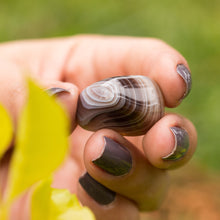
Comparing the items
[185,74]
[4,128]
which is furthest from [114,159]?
[4,128]

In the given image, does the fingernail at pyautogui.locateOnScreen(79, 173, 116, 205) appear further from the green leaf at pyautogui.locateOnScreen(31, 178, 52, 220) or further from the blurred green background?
the blurred green background

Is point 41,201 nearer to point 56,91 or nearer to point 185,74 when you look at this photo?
point 56,91

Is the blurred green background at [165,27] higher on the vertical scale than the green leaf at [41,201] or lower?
lower

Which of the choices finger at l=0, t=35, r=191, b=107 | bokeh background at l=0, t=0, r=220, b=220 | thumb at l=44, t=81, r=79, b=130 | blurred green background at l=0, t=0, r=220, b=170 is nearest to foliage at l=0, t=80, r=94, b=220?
thumb at l=44, t=81, r=79, b=130

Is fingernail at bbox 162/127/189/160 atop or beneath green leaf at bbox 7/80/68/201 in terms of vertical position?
beneath

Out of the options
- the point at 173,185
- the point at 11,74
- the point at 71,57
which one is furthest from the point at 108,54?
the point at 173,185

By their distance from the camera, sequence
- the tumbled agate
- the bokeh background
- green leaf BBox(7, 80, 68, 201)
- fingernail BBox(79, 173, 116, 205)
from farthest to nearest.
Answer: the bokeh background, fingernail BBox(79, 173, 116, 205), the tumbled agate, green leaf BBox(7, 80, 68, 201)

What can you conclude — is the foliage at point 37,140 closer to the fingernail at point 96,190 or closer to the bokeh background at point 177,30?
the fingernail at point 96,190

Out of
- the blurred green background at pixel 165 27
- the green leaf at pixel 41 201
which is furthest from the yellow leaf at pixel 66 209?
the blurred green background at pixel 165 27
